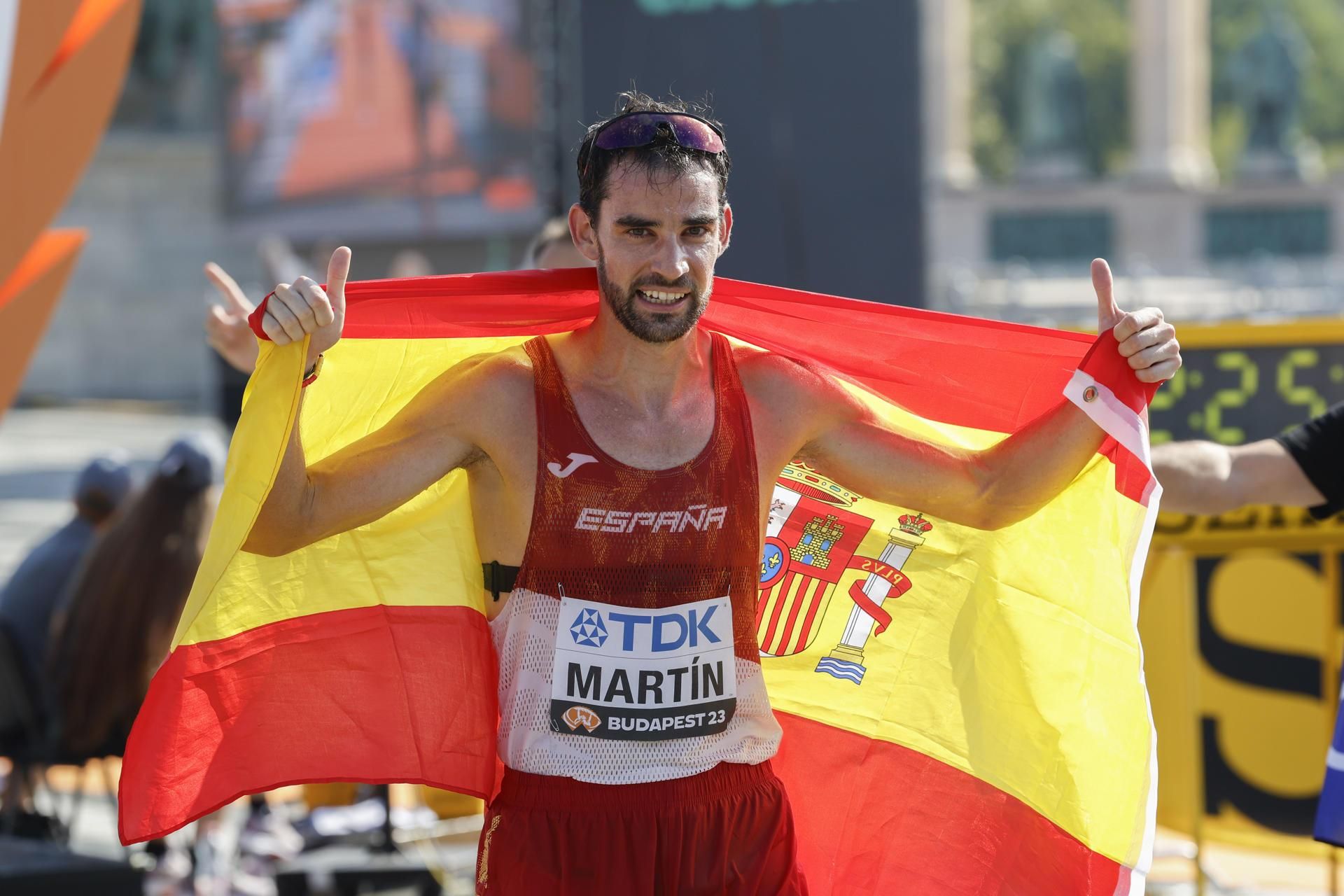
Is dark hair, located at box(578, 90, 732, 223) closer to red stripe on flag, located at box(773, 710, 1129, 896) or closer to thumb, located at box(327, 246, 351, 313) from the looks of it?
thumb, located at box(327, 246, 351, 313)

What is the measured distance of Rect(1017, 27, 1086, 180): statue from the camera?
31453 millimetres

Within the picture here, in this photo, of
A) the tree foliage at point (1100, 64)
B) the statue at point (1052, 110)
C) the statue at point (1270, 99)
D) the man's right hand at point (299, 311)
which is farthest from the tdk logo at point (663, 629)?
the tree foliage at point (1100, 64)

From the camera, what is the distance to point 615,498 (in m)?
2.56

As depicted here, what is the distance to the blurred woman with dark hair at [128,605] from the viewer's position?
5.46 meters

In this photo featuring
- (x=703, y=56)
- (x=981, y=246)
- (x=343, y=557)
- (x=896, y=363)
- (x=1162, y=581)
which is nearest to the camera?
(x=343, y=557)

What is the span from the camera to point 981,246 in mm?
27875

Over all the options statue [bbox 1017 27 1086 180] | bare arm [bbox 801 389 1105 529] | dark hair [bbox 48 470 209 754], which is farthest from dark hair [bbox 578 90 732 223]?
statue [bbox 1017 27 1086 180]

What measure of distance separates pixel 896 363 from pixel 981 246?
83.6 feet

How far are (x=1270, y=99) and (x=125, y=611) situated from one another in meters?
30.2

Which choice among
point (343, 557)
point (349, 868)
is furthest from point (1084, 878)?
point (349, 868)

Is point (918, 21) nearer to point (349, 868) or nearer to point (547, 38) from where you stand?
point (547, 38)

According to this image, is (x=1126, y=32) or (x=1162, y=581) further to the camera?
(x=1126, y=32)

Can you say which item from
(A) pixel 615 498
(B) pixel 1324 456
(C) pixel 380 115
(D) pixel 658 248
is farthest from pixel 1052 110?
(A) pixel 615 498

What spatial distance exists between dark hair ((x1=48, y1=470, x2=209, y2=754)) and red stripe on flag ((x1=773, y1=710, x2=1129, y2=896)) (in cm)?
301
